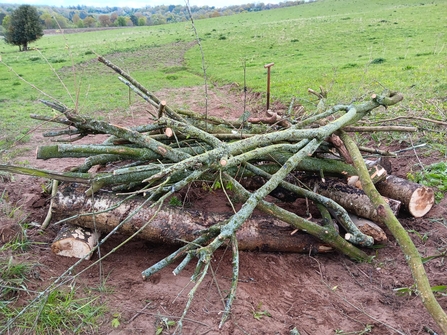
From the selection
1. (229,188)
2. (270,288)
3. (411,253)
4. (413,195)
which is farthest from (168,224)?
(413,195)

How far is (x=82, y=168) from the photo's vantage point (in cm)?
363

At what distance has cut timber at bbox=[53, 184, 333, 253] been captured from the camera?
3311 millimetres

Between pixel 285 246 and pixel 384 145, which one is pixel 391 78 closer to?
pixel 384 145

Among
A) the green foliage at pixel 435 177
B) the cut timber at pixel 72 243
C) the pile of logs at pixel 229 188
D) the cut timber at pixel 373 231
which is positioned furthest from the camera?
the green foliage at pixel 435 177

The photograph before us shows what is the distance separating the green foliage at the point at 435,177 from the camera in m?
3.85

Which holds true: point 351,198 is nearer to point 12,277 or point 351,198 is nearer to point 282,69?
point 12,277

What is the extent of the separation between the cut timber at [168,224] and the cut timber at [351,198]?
54 centimetres

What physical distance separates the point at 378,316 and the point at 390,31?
69.8 ft

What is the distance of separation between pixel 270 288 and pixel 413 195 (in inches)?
70.6

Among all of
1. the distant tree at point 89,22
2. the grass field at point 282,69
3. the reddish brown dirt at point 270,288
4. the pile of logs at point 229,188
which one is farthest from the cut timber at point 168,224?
the distant tree at point 89,22

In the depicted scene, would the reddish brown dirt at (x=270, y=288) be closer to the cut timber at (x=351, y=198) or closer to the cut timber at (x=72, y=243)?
the cut timber at (x=72, y=243)

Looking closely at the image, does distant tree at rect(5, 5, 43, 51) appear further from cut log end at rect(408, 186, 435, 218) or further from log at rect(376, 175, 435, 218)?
cut log end at rect(408, 186, 435, 218)

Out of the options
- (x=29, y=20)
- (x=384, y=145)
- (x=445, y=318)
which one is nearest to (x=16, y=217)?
(x=445, y=318)

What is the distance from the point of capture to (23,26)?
29.9 meters
